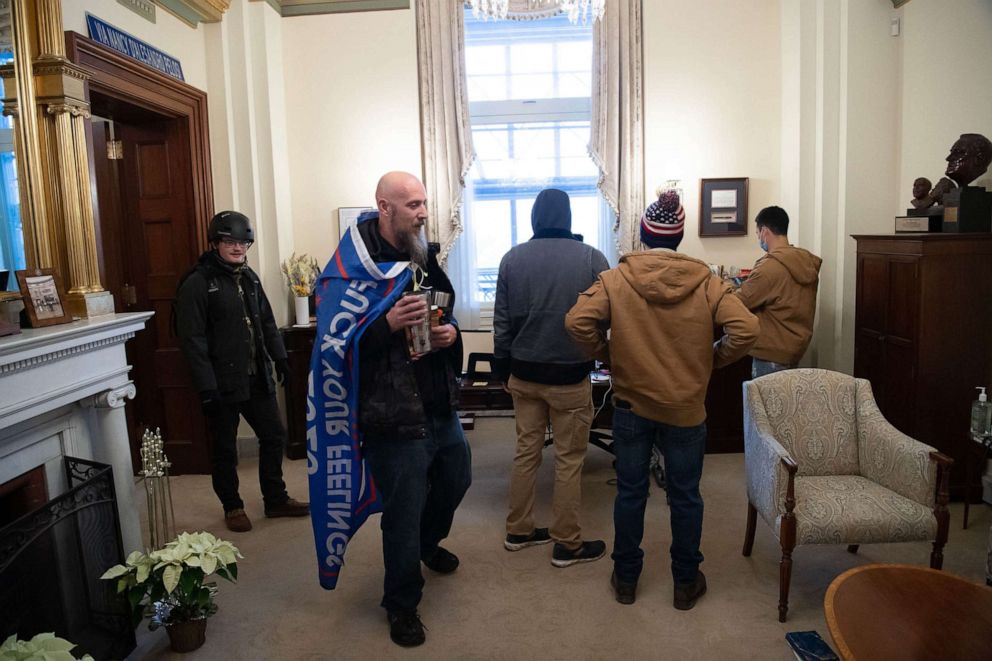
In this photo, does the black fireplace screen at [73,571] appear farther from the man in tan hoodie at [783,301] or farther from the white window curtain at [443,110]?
the white window curtain at [443,110]

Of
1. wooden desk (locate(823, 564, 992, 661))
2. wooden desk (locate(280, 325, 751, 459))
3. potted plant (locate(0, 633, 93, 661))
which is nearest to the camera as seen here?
wooden desk (locate(823, 564, 992, 661))

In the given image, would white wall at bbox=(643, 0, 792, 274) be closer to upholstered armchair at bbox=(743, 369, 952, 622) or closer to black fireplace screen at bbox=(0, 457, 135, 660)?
upholstered armchair at bbox=(743, 369, 952, 622)

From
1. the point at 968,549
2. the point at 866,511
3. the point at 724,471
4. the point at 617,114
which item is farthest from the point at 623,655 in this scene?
the point at 617,114

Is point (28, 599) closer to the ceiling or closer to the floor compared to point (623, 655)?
closer to the ceiling

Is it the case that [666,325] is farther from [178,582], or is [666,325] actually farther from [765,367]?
[178,582]

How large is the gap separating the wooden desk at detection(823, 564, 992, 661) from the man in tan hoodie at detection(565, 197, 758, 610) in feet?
2.58

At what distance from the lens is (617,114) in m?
5.30

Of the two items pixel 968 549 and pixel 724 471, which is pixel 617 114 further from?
pixel 968 549

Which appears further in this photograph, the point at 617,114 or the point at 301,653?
the point at 617,114

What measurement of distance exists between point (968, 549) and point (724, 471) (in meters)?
1.39

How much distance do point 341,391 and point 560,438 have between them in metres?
1.08

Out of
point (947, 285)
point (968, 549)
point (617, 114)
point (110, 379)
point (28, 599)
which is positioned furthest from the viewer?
point (617, 114)

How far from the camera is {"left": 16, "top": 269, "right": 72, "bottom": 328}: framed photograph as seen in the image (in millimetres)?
2602

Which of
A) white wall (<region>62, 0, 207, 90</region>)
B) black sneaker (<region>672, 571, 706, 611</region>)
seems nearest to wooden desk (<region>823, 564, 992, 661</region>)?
black sneaker (<region>672, 571, 706, 611</region>)
